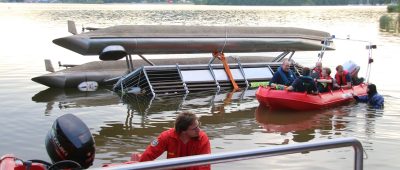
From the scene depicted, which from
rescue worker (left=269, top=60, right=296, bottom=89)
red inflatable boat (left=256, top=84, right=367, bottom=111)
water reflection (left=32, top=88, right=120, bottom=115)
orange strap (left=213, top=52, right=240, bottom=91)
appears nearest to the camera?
red inflatable boat (left=256, top=84, right=367, bottom=111)

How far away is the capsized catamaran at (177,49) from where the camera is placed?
13938mm

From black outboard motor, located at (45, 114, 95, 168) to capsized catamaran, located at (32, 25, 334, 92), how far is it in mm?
8650

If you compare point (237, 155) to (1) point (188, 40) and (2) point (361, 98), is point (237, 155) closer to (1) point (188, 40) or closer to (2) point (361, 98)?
(2) point (361, 98)

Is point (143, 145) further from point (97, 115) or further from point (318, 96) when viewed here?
point (318, 96)

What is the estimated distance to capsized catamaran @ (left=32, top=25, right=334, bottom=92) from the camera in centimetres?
1394

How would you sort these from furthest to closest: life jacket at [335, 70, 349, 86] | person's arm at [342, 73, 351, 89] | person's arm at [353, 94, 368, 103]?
1. life jacket at [335, 70, 349, 86]
2. person's arm at [342, 73, 351, 89]
3. person's arm at [353, 94, 368, 103]

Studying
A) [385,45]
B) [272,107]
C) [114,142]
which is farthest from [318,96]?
[385,45]

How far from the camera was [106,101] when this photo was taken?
1321cm

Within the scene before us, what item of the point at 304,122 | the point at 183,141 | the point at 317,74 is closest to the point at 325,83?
the point at 317,74

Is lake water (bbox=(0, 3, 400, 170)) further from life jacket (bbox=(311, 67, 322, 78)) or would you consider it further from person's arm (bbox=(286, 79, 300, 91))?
life jacket (bbox=(311, 67, 322, 78))

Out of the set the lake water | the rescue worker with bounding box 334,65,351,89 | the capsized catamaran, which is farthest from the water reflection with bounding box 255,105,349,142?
the capsized catamaran

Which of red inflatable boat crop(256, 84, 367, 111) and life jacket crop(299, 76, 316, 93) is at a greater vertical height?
life jacket crop(299, 76, 316, 93)

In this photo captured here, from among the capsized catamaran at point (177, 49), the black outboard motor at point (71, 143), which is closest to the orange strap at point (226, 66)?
the capsized catamaran at point (177, 49)

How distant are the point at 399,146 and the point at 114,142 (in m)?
4.93
